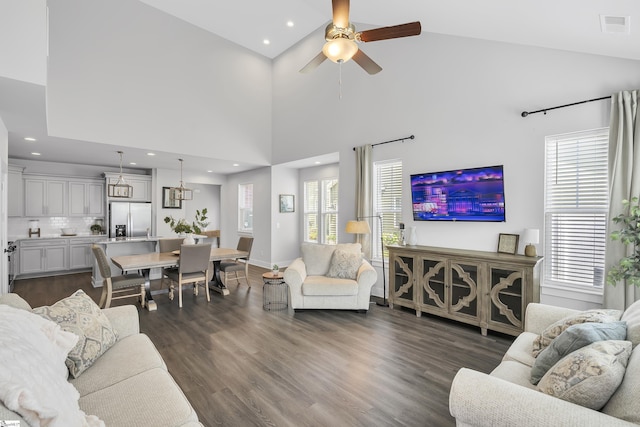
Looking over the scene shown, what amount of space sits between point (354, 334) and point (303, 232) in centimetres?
446

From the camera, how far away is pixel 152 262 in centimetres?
430

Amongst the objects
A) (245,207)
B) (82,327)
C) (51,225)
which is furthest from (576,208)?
(51,225)

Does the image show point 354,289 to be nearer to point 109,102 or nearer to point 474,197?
point 474,197

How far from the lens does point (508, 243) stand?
3623 mm

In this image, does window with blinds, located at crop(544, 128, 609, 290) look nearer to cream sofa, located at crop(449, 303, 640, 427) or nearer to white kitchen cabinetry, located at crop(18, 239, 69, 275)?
cream sofa, located at crop(449, 303, 640, 427)

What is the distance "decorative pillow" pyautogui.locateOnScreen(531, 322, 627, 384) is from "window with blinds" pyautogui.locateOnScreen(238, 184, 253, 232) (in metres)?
7.36

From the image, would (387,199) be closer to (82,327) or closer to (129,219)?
(82,327)

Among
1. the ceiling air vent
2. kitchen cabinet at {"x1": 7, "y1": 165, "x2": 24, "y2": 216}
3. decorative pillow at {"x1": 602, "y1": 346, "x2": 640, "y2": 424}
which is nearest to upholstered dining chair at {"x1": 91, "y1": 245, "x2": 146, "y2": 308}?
kitchen cabinet at {"x1": 7, "y1": 165, "x2": 24, "y2": 216}

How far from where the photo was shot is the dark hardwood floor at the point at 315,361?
2135 mm

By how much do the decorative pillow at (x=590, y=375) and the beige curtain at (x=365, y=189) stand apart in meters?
3.77

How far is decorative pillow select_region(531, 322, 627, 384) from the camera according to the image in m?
1.51

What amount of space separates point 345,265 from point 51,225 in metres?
7.18

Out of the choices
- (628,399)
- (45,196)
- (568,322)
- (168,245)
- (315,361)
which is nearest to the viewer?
(628,399)

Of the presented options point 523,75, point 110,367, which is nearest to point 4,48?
point 110,367
